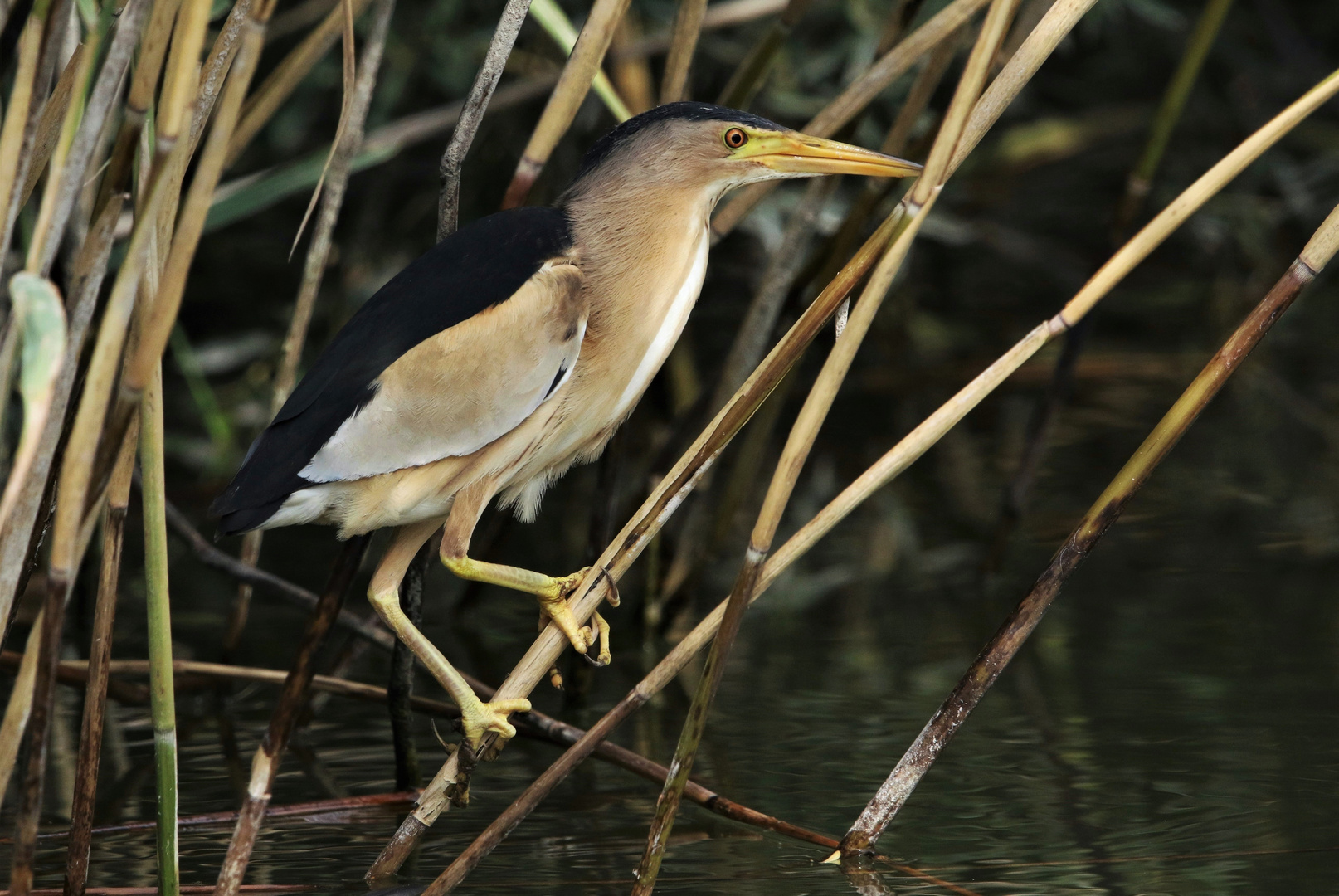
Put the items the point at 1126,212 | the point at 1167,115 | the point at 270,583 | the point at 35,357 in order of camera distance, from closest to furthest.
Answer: the point at 35,357 → the point at 270,583 → the point at 1167,115 → the point at 1126,212

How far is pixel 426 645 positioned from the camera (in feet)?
6.47

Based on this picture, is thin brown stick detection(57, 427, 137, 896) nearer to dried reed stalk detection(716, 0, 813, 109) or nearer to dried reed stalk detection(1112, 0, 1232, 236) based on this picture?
dried reed stalk detection(716, 0, 813, 109)

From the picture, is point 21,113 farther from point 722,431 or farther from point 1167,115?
point 1167,115

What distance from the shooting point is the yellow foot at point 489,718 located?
185cm

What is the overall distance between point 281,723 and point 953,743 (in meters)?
1.12

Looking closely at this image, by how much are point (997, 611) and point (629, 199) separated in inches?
56.2

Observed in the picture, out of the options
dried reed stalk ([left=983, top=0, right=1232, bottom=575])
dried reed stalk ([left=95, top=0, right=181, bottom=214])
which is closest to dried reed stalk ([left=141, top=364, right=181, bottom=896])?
dried reed stalk ([left=95, top=0, right=181, bottom=214])

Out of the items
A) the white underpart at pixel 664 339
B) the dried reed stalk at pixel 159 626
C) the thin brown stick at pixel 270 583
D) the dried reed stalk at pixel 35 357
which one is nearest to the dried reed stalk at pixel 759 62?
the white underpart at pixel 664 339

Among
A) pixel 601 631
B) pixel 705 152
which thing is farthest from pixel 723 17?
pixel 601 631

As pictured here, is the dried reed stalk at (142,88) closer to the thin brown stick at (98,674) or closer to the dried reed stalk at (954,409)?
the thin brown stick at (98,674)

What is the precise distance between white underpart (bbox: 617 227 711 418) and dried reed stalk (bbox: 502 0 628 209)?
27cm

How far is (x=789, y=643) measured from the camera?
9.93 feet

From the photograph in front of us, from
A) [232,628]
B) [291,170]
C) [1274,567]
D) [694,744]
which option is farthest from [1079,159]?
[694,744]

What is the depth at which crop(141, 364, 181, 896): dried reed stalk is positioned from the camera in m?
1.53
